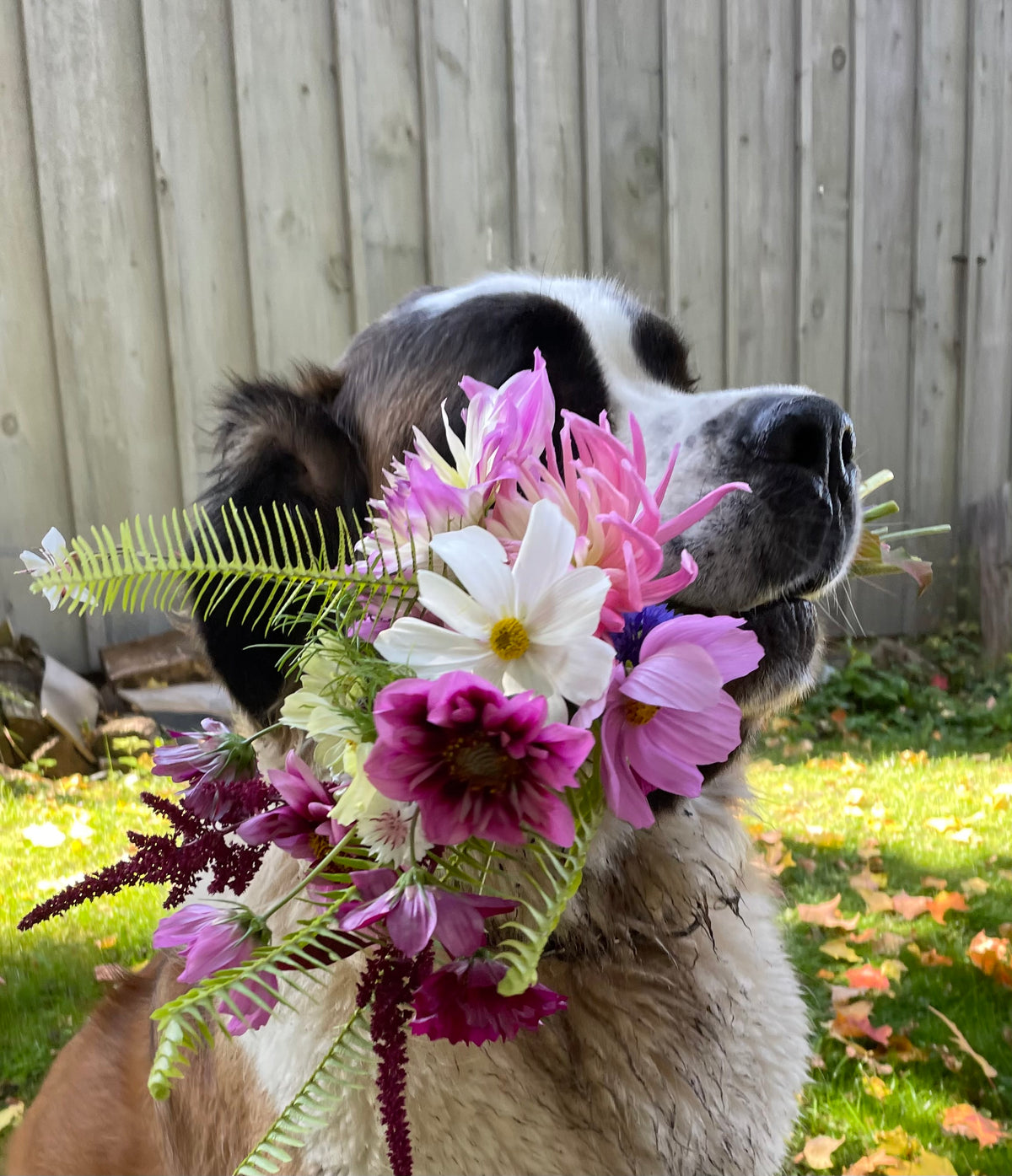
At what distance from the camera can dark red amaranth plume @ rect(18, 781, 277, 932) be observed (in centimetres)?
73

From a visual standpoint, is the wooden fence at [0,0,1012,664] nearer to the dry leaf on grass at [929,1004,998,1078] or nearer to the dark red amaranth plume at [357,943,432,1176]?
the dry leaf on grass at [929,1004,998,1078]

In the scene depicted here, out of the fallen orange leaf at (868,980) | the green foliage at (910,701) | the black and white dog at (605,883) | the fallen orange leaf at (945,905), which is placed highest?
the black and white dog at (605,883)

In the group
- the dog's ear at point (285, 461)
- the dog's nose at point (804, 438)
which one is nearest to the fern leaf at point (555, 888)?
the dog's nose at point (804, 438)

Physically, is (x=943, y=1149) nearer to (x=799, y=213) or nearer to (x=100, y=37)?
(x=799, y=213)

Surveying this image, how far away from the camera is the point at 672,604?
1065 mm

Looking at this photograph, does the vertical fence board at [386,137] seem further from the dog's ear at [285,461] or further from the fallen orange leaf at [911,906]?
the fallen orange leaf at [911,906]

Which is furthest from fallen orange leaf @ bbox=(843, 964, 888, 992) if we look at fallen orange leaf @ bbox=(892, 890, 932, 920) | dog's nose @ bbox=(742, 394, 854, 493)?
dog's nose @ bbox=(742, 394, 854, 493)

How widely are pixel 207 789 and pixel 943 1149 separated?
5.92 ft

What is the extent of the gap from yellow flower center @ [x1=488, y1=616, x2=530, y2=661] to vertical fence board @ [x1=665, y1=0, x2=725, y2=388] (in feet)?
12.0

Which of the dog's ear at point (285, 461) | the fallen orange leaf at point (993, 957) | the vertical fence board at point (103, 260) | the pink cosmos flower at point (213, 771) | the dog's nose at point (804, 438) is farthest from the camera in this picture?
the vertical fence board at point (103, 260)

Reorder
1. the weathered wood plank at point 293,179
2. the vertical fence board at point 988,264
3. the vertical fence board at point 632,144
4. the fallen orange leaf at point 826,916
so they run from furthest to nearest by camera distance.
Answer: the vertical fence board at point 988,264 → the vertical fence board at point 632,144 → the weathered wood plank at point 293,179 → the fallen orange leaf at point 826,916

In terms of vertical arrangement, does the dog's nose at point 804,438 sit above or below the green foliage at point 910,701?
above

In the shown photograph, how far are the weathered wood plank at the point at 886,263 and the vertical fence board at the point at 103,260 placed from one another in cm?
332

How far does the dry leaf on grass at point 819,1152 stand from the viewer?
70.3 inches
